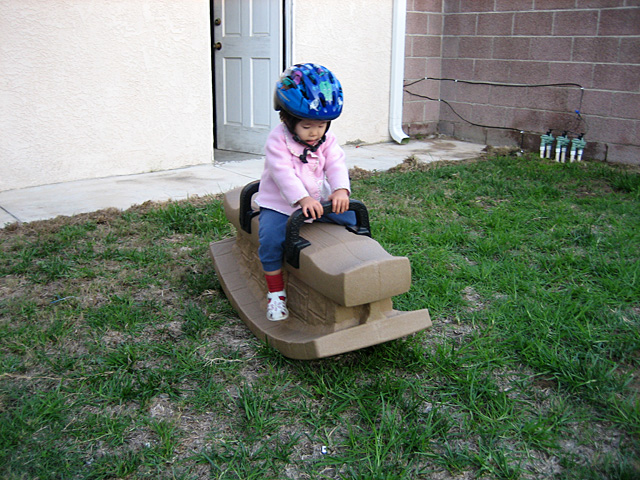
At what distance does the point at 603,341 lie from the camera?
9.12 ft

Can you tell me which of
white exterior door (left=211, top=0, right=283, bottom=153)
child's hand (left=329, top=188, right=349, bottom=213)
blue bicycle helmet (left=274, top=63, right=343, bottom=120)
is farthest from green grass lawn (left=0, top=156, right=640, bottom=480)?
white exterior door (left=211, top=0, right=283, bottom=153)

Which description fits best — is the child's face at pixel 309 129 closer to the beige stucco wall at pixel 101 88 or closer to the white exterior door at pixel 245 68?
the beige stucco wall at pixel 101 88

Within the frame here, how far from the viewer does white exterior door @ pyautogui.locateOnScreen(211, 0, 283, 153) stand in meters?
7.00

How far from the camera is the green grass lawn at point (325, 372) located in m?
2.11

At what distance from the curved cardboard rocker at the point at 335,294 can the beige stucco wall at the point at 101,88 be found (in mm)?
3526

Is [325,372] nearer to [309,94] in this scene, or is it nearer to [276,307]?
[276,307]

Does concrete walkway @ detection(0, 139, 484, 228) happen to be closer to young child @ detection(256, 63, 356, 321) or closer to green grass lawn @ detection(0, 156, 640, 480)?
green grass lawn @ detection(0, 156, 640, 480)

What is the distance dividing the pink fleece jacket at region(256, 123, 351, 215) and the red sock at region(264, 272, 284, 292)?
0.29 meters

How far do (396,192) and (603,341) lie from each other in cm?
291

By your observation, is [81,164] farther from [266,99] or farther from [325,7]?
[325,7]

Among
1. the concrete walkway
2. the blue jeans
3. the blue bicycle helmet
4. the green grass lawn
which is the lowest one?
the green grass lawn

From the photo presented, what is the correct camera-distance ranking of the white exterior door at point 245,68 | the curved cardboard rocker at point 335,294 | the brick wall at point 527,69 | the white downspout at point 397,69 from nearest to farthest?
1. the curved cardboard rocker at point 335,294
2. the brick wall at point 527,69
3. the white exterior door at point 245,68
4. the white downspout at point 397,69

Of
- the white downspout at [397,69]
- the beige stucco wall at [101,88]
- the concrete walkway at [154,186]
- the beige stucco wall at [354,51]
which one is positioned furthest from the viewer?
the white downspout at [397,69]

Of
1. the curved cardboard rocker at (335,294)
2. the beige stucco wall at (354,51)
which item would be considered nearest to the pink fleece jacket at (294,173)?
the curved cardboard rocker at (335,294)
